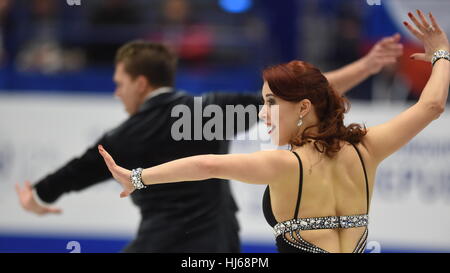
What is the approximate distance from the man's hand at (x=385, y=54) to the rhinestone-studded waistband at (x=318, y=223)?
1389 mm

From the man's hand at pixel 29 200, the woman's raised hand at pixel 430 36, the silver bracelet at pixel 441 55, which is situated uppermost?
the woman's raised hand at pixel 430 36

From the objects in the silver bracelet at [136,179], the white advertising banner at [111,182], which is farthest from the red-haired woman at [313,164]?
the white advertising banner at [111,182]

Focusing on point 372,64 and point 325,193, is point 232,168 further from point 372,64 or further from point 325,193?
point 372,64

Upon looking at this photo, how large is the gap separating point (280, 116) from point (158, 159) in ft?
3.45

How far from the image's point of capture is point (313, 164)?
2990 millimetres

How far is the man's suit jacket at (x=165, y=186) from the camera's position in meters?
3.94

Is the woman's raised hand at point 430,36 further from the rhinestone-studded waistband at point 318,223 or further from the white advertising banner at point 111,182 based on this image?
the white advertising banner at point 111,182

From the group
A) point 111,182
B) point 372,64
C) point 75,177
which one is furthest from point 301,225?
point 111,182

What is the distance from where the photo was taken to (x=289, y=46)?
7457 millimetres

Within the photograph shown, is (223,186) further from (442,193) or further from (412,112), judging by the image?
(442,193)

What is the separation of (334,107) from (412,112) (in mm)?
372

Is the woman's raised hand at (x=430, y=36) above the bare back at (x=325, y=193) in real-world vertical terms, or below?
above

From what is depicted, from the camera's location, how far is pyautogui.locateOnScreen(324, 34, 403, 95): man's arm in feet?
13.5
